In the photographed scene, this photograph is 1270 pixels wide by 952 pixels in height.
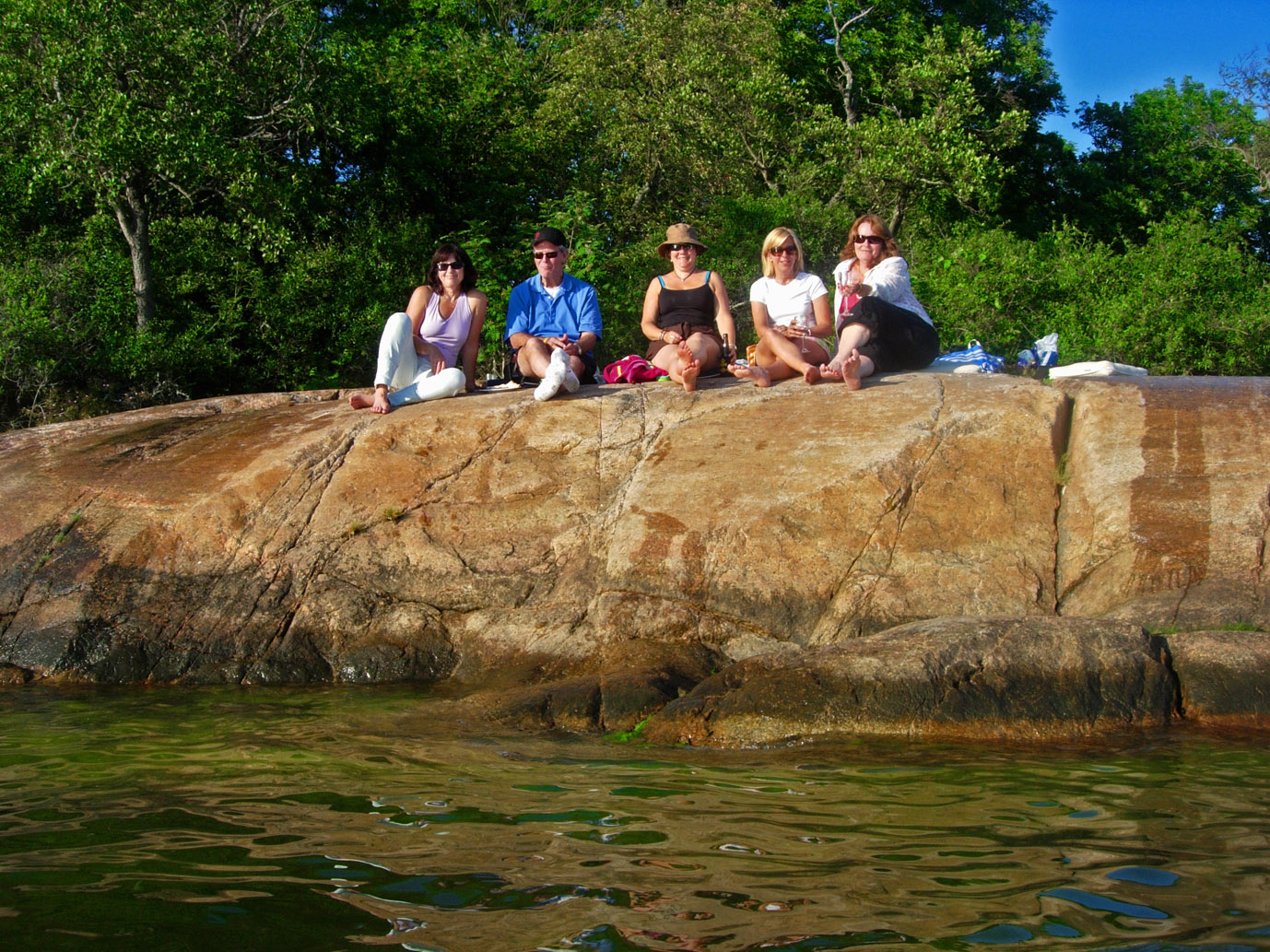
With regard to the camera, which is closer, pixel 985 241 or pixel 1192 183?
pixel 985 241

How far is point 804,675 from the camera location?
5.42 m

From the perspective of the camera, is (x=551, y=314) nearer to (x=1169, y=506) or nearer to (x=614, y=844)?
(x=1169, y=506)

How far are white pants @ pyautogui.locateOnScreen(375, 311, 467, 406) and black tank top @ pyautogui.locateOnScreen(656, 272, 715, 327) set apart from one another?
64.0 inches

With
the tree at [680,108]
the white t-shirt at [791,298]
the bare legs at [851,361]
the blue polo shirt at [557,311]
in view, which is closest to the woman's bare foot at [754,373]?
the bare legs at [851,361]

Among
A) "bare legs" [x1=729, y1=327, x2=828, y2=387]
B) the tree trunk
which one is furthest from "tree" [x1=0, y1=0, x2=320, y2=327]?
"bare legs" [x1=729, y1=327, x2=828, y2=387]

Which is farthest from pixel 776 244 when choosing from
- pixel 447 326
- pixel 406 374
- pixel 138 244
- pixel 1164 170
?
pixel 1164 170

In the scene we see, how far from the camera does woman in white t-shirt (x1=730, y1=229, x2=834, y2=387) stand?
813 centimetres

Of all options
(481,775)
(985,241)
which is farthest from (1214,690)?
(985,241)

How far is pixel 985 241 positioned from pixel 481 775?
1424cm

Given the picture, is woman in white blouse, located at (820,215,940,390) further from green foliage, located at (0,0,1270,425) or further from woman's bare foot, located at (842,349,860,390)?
green foliage, located at (0,0,1270,425)

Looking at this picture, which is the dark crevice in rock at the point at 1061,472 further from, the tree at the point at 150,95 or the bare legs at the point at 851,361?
the tree at the point at 150,95

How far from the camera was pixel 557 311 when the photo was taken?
28.6 ft

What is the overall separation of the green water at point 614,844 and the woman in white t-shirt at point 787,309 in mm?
3707

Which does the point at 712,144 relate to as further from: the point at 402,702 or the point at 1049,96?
the point at 402,702
